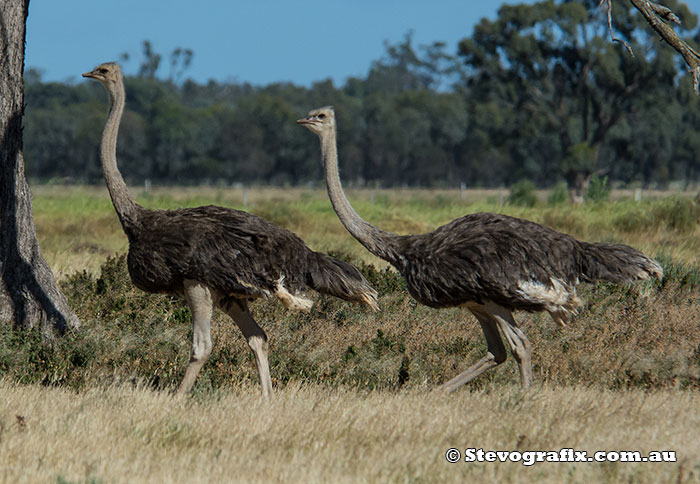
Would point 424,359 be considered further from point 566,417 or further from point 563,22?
point 563,22

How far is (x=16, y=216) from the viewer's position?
320 inches

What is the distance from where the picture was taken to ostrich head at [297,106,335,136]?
23.7 feet

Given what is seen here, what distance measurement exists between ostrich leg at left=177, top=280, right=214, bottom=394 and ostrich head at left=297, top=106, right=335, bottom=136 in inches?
55.4

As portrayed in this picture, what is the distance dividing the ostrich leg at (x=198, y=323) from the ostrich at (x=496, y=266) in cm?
109

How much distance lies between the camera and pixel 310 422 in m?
5.77

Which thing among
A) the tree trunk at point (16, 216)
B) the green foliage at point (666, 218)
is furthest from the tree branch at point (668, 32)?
the green foliage at point (666, 218)

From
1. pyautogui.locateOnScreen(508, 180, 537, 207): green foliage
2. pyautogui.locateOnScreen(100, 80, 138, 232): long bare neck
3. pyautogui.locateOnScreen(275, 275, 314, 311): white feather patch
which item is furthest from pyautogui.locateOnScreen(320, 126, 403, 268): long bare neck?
pyautogui.locateOnScreen(508, 180, 537, 207): green foliage

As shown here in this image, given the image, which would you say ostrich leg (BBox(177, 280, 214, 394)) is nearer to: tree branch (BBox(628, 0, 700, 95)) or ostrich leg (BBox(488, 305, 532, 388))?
ostrich leg (BBox(488, 305, 532, 388))

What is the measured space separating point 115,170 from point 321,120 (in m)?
Result: 1.48

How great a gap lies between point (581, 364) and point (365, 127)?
71.2 metres

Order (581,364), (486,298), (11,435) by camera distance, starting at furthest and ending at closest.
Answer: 1. (581,364)
2. (486,298)
3. (11,435)

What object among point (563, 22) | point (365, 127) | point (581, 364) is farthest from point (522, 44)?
point (581, 364)

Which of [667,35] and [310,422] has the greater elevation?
[667,35]

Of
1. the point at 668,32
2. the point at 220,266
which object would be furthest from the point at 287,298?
the point at 668,32
